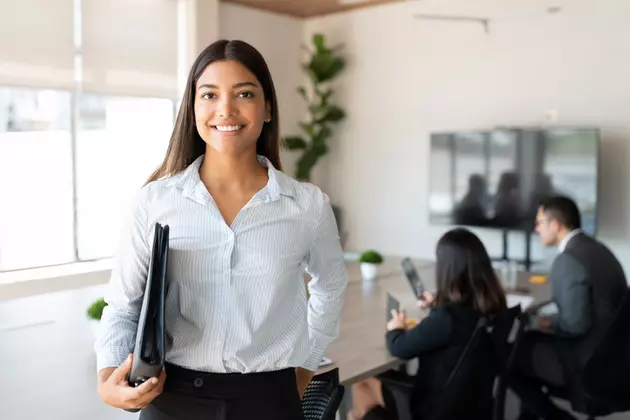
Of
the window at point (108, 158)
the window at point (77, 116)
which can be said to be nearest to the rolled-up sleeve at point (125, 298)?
the window at point (77, 116)

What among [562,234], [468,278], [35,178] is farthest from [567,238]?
[35,178]

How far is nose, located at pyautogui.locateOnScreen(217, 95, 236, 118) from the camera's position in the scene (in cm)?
109

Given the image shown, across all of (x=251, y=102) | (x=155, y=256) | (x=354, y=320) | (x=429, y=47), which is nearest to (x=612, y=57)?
(x=429, y=47)

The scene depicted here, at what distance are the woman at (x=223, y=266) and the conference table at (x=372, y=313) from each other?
0.84 meters

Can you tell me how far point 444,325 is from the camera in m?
2.10

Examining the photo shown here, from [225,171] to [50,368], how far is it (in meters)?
1.44

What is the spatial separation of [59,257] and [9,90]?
49.4 inches

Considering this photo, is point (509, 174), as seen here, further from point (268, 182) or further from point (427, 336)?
point (268, 182)

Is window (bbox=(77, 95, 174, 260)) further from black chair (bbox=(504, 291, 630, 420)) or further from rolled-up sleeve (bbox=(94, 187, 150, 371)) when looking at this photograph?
rolled-up sleeve (bbox=(94, 187, 150, 371))

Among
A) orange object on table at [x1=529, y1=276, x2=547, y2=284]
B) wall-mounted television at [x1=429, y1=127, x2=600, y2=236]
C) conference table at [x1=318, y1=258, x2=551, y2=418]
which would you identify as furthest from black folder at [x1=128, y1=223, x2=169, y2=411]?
wall-mounted television at [x1=429, y1=127, x2=600, y2=236]

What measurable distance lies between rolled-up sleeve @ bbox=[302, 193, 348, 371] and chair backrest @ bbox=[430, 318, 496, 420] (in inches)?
31.9

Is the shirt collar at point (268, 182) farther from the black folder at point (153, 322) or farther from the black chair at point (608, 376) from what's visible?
the black chair at point (608, 376)

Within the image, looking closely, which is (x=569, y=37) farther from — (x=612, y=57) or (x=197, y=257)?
(x=197, y=257)

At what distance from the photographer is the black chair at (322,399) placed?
156cm
